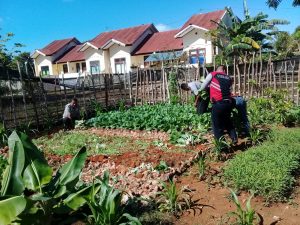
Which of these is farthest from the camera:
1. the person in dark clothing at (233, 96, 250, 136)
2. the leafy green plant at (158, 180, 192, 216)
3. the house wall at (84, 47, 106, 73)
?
the house wall at (84, 47, 106, 73)

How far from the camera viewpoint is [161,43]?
32000 millimetres

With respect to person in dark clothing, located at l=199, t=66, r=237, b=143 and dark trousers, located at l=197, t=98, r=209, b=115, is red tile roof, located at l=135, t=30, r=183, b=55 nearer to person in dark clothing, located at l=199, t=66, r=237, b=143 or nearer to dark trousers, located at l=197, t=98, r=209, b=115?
dark trousers, located at l=197, t=98, r=209, b=115

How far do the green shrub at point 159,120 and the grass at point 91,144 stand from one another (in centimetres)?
68

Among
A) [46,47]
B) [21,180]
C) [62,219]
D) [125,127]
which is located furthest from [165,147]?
[46,47]

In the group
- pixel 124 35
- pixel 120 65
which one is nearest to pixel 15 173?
pixel 120 65

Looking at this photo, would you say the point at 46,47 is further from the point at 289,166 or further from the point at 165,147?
the point at 289,166

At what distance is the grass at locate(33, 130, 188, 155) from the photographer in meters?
7.47

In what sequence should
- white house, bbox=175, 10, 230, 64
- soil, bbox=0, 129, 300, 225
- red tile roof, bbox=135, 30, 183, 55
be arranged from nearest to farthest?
soil, bbox=0, 129, 300, 225 < white house, bbox=175, 10, 230, 64 < red tile roof, bbox=135, 30, 183, 55

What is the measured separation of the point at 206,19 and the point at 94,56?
11951mm

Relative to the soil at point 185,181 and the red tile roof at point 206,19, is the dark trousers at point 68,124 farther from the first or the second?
the red tile roof at point 206,19

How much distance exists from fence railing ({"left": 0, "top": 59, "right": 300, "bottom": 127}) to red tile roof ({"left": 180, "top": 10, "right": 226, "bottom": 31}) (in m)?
14.9

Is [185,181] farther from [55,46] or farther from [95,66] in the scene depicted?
[55,46]

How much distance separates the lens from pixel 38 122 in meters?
10.9

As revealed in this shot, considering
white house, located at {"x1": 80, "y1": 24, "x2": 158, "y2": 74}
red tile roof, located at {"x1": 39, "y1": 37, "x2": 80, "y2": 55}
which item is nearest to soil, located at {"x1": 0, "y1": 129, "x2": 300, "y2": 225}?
white house, located at {"x1": 80, "y1": 24, "x2": 158, "y2": 74}
